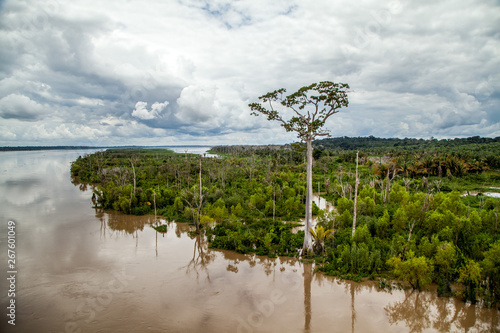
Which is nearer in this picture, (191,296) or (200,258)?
(191,296)

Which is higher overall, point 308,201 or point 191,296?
point 308,201

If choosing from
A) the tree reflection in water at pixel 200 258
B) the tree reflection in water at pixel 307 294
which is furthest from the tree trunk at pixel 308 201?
the tree reflection in water at pixel 200 258

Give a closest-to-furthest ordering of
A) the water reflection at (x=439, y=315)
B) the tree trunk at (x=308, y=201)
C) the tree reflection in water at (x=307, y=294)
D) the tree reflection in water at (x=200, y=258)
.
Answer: the water reflection at (x=439, y=315) < the tree reflection in water at (x=307, y=294) < the tree reflection in water at (x=200, y=258) < the tree trunk at (x=308, y=201)

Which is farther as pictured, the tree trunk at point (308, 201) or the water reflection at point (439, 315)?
the tree trunk at point (308, 201)

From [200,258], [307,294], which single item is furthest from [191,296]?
[307,294]

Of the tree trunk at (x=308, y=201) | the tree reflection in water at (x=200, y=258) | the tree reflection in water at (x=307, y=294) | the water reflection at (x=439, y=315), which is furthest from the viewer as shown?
the tree trunk at (x=308, y=201)

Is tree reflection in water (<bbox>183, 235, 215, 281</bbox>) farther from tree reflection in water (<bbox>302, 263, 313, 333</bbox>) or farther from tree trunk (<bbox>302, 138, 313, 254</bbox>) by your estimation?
tree trunk (<bbox>302, 138, 313, 254</bbox>)

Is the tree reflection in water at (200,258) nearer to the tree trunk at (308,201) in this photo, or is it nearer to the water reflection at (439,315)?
the tree trunk at (308,201)

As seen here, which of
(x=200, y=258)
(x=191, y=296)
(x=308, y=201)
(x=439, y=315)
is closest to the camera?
(x=439, y=315)

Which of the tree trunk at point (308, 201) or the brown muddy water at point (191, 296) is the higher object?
the tree trunk at point (308, 201)

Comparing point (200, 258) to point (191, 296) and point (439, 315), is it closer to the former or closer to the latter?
point (191, 296)

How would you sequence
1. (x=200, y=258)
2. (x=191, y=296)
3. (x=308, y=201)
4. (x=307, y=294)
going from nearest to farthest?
(x=191, y=296)
(x=307, y=294)
(x=308, y=201)
(x=200, y=258)
